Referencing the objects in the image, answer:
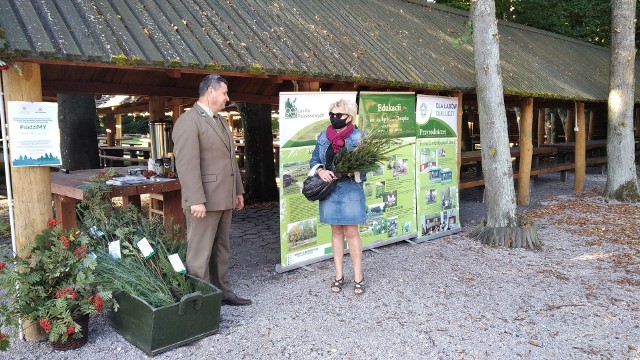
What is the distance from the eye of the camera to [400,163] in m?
6.92

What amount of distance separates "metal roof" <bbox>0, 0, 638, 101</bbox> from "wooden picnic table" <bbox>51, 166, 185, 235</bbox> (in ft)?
4.22

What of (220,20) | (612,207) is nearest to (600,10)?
(612,207)

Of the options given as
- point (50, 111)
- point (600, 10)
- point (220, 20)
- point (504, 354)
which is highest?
point (600, 10)

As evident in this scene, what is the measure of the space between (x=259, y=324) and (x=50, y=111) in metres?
2.39

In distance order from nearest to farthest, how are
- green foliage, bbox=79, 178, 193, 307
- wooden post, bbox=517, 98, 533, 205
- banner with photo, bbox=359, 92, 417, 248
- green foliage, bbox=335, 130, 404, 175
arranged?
green foliage, bbox=79, 178, 193, 307, green foliage, bbox=335, 130, 404, 175, banner with photo, bbox=359, 92, 417, 248, wooden post, bbox=517, 98, 533, 205

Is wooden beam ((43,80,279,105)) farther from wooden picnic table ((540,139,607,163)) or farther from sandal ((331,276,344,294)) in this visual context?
wooden picnic table ((540,139,607,163))

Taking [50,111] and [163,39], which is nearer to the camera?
[50,111]

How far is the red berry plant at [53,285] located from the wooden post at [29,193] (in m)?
0.11

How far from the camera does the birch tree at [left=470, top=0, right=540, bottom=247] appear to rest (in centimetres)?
717

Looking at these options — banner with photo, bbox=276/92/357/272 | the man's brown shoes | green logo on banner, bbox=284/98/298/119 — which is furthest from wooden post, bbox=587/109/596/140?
the man's brown shoes

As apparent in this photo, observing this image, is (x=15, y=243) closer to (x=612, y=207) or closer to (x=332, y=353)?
(x=332, y=353)

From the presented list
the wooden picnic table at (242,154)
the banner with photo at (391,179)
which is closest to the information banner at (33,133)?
the banner with photo at (391,179)

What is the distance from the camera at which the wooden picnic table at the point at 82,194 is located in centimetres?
487

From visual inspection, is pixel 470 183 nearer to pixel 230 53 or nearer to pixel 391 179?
pixel 391 179
